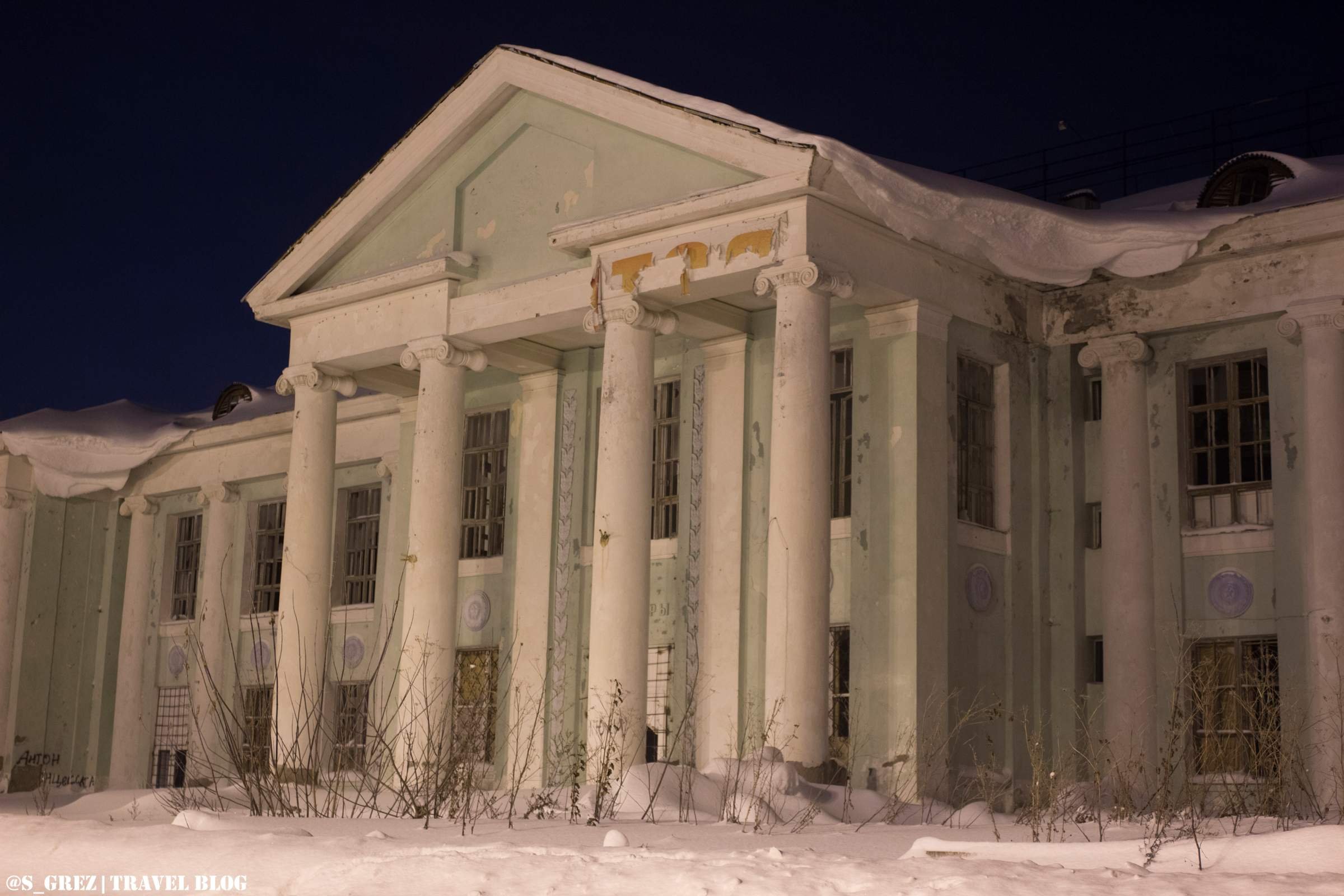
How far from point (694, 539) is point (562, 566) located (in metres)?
1.91

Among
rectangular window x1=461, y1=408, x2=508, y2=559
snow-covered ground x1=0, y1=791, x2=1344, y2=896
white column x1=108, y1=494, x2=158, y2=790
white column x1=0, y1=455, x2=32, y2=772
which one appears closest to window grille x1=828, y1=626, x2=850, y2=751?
rectangular window x1=461, y1=408, x2=508, y2=559

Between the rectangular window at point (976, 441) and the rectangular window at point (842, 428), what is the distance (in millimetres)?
1096

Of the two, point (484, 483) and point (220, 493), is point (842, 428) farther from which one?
point (220, 493)

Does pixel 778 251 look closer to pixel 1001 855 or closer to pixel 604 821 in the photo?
pixel 604 821

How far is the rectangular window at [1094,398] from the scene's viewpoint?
16.6 meters

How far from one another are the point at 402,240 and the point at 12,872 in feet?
36.9

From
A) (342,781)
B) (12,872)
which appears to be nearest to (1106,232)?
(342,781)

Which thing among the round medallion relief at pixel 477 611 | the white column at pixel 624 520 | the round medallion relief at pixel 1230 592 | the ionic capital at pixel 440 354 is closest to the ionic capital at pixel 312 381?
the ionic capital at pixel 440 354

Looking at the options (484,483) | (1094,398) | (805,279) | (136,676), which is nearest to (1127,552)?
(1094,398)

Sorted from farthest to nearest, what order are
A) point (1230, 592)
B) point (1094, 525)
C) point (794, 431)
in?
point (1094, 525)
point (1230, 592)
point (794, 431)

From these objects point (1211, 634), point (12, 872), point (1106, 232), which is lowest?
point (12, 872)

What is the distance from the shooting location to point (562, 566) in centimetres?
1797

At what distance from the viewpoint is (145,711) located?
2461cm

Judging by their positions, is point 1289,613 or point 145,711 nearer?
point 1289,613
